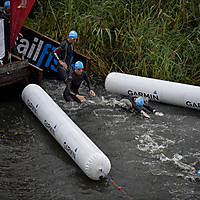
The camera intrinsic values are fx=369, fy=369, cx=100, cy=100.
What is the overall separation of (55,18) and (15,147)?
5.77m

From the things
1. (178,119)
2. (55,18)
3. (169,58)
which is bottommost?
(178,119)

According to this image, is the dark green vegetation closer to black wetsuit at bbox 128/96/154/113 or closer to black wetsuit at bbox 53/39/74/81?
black wetsuit at bbox 53/39/74/81

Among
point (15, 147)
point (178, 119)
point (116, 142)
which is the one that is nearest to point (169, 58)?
point (178, 119)

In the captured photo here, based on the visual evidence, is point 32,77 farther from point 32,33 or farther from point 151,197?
point 151,197

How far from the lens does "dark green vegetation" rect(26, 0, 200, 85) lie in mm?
10867

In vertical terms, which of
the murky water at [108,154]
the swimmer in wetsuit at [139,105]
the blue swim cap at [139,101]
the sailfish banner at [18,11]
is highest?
the sailfish banner at [18,11]

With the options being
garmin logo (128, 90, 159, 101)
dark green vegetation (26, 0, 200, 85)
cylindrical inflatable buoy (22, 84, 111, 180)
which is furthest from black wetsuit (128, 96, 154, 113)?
cylindrical inflatable buoy (22, 84, 111, 180)

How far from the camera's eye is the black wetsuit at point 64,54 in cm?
1041

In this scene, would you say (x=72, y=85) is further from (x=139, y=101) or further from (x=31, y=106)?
(x=139, y=101)

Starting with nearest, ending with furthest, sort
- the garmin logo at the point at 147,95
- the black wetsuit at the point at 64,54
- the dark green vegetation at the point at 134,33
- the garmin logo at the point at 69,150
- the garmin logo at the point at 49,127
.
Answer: the garmin logo at the point at 69,150 → the garmin logo at the point at 49,127 → the garmin logo at the point at 147,95 → the black wetsuit at the point at 64,54 → the dark green vegetation at the point at 134,33

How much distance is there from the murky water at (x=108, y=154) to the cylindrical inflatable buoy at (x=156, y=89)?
262mm

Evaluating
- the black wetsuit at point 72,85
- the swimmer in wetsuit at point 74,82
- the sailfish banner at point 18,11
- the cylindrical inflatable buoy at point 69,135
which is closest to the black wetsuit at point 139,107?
the swimmer in wetsuit at point 74,82

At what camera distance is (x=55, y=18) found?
12094 mm

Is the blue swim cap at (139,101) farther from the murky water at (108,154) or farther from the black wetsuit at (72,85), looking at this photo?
the black wetsuit at (72,85)
